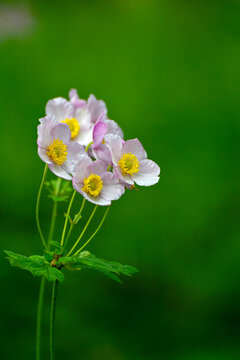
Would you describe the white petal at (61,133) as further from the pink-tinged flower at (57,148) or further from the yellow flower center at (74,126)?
the yellow flower center at (74,126)

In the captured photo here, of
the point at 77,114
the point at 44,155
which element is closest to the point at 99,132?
the point at 44,155

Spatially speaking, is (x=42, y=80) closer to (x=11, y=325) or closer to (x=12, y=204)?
Result: (x=12, y=204)

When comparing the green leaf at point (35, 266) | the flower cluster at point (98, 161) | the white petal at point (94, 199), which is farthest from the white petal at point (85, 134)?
the green leaf at point (35, 266)

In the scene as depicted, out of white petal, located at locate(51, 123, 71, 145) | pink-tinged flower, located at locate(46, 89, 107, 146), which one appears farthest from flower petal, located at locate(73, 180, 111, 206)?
pink-tinged flower, located at locate(46, 89, 107, 146)

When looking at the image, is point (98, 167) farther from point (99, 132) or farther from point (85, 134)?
point (85, 134)

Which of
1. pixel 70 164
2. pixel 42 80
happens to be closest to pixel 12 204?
pixel 42 80

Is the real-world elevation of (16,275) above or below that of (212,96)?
below
